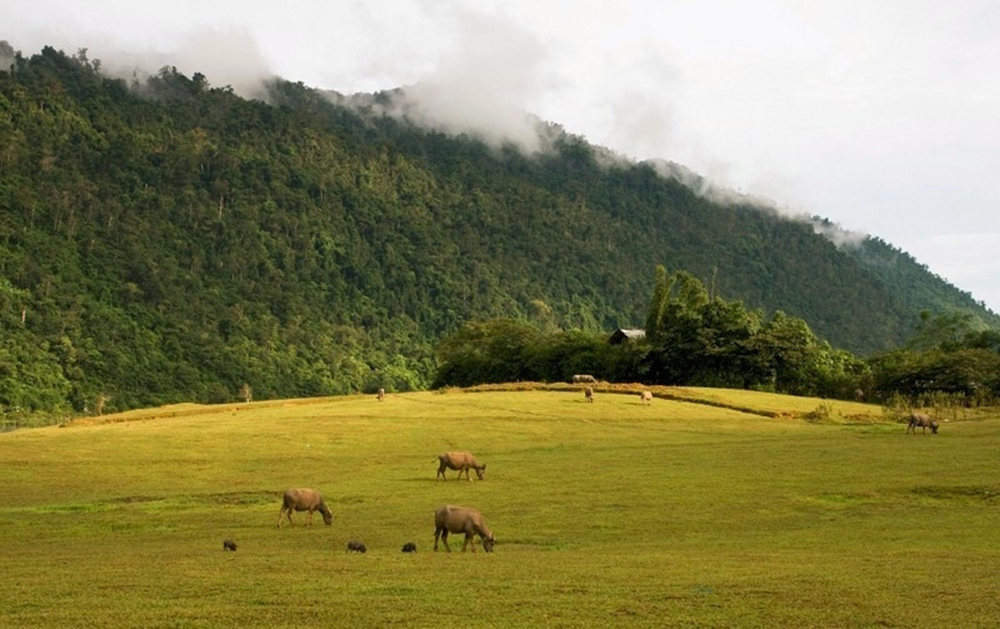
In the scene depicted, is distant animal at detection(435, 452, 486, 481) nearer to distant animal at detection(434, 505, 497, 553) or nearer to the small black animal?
distant animal at detection(434, 505, 497, 553)

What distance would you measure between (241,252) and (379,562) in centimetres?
16131

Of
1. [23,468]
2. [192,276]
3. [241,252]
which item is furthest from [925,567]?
[241,252]

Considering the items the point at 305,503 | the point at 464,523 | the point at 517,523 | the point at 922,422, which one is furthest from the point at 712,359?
the point at 464,523

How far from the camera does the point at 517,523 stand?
28.2m

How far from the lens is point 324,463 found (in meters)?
43.6

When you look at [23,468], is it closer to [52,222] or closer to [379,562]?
[379,562]

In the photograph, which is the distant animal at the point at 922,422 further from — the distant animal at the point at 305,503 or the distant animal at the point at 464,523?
the distant animal at the point at 464,523

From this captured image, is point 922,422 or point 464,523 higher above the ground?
point 922,422

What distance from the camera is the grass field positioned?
611 inches

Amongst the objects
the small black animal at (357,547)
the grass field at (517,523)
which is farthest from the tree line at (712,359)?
the small black animal at (357,547)

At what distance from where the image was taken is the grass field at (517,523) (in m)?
15.5

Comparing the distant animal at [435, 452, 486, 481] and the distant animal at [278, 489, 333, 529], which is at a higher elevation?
the distant animal at [435, 452, 486, 481]

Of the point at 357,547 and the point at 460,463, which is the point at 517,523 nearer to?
the point at 357,547

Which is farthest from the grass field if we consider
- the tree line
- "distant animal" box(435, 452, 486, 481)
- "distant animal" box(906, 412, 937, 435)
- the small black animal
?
the tree line
